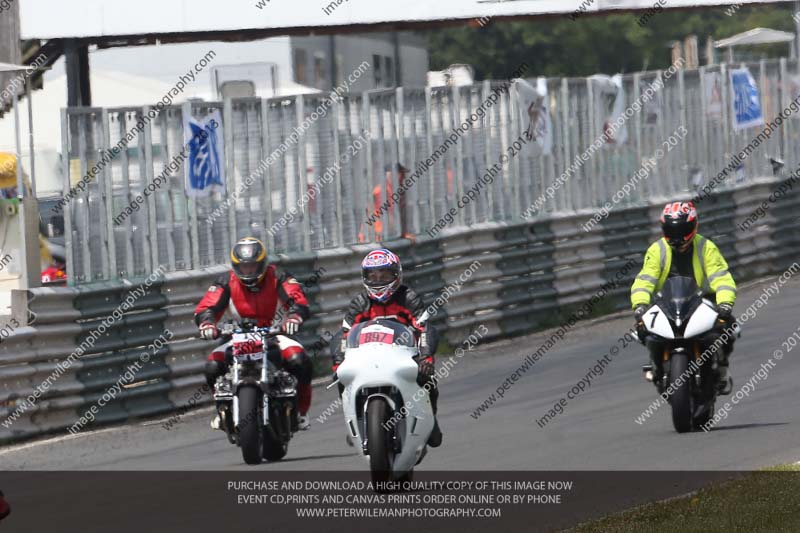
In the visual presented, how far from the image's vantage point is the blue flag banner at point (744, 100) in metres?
26.9

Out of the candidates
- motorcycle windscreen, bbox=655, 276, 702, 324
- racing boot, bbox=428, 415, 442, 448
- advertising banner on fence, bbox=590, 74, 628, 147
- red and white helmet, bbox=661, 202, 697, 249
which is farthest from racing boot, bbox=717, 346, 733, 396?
advertising banner on fence, bbox=590, 74, 628, 147

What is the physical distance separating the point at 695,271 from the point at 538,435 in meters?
1.73

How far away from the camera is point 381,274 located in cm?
1141

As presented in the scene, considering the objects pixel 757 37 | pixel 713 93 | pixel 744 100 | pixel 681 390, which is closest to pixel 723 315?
pixel 681 390

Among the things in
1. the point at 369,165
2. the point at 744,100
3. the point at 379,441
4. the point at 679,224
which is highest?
the point at 744,100

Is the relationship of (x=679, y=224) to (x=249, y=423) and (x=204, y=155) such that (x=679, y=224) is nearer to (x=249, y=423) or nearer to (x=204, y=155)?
(x=249, y=423)

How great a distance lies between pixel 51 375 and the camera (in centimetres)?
1462

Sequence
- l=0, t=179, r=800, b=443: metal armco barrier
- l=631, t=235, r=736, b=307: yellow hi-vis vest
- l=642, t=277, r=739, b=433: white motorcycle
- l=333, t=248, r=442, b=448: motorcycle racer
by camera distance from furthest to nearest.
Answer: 1. l=0, t=179, r=800, b=443: metal armco barrier
2. l=631, t=235, r=736, b=307: yellow hi-vis vest
3. l=642, t=277, r=739, b=433: white motorcycle
4. l=333, t=248, r=442, b=448: motorcycle racer

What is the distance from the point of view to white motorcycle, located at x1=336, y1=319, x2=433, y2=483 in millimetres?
10516

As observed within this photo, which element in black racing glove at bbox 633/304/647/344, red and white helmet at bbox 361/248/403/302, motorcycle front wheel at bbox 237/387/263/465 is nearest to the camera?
red and white helmet at bbox 361/248/403/302

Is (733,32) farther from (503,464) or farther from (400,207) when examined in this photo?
(503,464)

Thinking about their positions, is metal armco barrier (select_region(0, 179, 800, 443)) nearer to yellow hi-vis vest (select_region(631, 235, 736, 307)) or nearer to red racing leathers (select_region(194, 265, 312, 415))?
red racing leathers (select_region(194, 265, 312, 415))

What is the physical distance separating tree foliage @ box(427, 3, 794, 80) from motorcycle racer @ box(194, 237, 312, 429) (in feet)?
165

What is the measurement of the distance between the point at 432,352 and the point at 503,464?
1.23m
